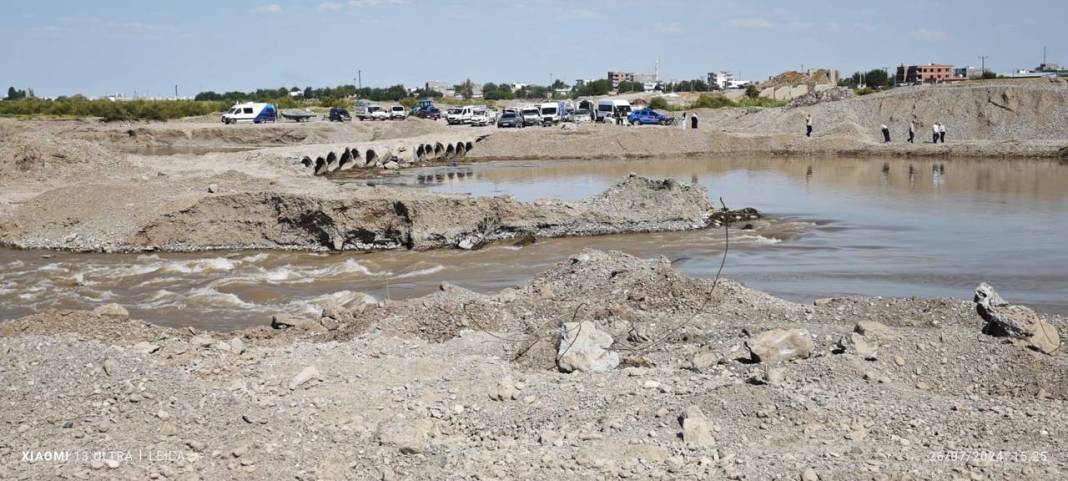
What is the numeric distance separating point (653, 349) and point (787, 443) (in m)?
2.38

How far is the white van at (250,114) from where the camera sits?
5647 cm

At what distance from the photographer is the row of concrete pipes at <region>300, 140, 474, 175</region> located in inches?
1321

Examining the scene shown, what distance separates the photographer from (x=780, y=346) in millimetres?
8141

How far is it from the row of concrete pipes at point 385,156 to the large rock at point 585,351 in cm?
2406

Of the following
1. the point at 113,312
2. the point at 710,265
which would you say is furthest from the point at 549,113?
the point at 113,312

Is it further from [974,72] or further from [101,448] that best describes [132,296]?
[974,72]

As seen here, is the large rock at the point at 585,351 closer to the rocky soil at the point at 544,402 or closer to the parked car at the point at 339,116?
the rocky soil at the point at 544,402

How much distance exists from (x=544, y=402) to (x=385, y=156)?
3080 centimetres

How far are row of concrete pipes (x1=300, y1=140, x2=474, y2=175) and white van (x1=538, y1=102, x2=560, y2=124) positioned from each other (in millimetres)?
11886

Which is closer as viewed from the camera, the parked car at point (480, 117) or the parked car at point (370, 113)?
the parked car at point (480, 117)

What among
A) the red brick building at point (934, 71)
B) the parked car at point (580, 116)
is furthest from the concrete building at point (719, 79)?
the parked car at point (580, 116)

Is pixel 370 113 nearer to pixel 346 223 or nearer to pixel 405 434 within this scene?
pixel 346 223

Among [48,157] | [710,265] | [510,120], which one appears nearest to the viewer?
[710,265]

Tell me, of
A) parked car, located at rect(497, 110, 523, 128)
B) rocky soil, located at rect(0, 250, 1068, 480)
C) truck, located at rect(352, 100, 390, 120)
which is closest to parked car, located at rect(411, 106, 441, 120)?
truck, located at rect(352, 100, 390, 120)
